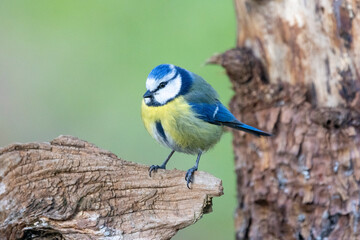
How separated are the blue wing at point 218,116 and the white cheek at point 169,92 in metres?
0.12

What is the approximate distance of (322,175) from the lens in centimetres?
298

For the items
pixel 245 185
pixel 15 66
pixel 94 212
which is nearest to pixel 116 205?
pixel 94 212

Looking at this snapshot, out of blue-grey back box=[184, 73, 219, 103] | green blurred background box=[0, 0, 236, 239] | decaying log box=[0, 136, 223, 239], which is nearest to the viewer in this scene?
decaying log box=[0, 136, 223, 239]

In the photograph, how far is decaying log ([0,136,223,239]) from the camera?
85.3 inches

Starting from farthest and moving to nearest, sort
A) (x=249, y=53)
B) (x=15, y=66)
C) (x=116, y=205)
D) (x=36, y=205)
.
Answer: (x=15, y=66), (x=249, y=53), (x=116, y=205), (x=36, y=205)

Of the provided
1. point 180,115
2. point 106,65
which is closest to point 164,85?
point 180,115

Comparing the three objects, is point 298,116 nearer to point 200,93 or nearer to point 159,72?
point 200,93

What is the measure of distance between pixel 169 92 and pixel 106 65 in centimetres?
234

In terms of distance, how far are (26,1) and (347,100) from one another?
387 centimetres

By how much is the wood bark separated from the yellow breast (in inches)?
16.3

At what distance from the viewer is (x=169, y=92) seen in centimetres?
300

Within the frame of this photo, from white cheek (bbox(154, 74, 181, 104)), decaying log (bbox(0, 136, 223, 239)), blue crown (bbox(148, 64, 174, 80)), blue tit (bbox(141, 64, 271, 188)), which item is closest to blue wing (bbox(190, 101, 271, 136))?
blue tit (bbox(141, 64, 271, 188))

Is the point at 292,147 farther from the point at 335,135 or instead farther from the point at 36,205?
the point at 36,205

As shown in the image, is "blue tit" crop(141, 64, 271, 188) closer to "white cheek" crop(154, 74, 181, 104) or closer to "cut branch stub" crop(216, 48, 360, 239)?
"white cheek" crop(154, 74, 181, 104)
